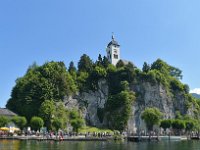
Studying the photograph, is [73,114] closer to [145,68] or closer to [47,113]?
[47,113]

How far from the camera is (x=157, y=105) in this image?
426 feet

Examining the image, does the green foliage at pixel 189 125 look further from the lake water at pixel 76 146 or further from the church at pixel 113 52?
the lake water at pixel 76 146

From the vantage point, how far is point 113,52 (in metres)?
155

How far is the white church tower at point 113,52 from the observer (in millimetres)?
154000

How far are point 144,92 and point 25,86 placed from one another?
42.5 metres

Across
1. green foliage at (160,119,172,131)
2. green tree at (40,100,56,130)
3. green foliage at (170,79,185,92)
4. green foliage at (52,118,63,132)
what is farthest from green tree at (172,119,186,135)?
green tree at (40,100,56,130)

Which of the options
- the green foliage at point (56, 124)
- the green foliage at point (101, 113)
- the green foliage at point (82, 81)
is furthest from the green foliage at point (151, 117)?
the green foliage at point (56, 124)

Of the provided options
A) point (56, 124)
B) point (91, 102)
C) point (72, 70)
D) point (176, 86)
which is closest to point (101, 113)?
point (91, 102)

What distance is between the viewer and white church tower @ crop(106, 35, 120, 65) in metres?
154

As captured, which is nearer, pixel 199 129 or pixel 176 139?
pixel 176 139

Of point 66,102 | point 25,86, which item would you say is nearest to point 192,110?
point 66,102

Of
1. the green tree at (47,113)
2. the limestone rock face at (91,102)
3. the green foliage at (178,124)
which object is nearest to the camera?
the green tree at (47,113)

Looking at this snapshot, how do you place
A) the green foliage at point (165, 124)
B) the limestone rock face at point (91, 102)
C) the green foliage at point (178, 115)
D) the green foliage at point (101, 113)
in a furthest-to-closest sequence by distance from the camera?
the green foliage at point (178, 115), the green foliage at point (101, 113), the limestone rock face at point (91, 102), the green foliage at point (165, 124)

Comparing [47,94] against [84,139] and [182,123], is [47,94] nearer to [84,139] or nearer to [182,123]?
[84,139]
